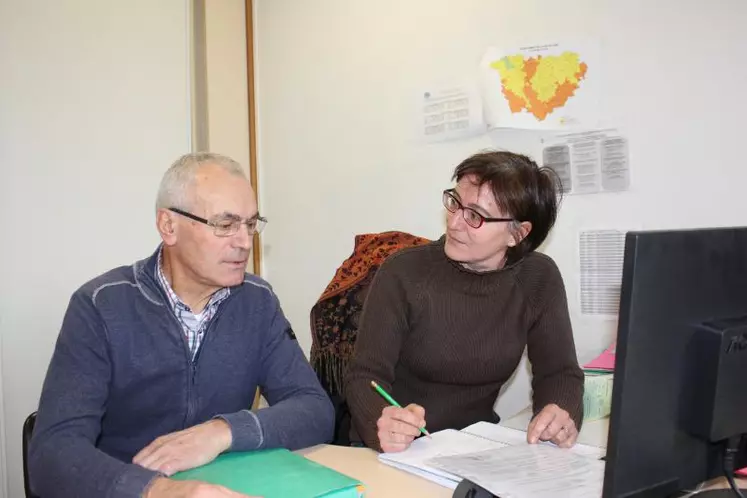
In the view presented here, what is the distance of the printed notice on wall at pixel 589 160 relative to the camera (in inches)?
82.4

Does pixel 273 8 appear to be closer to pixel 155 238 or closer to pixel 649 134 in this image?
pixel 155 238

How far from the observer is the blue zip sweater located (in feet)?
3.84

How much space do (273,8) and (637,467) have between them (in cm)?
293

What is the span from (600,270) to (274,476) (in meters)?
1.46

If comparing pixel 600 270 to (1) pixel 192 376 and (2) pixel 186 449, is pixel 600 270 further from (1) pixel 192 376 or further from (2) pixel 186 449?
(2) pixel 186 449

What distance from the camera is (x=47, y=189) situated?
91.8 inches

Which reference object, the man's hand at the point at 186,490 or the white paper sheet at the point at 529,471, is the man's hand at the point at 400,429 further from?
the man's hand at the point at 186,490

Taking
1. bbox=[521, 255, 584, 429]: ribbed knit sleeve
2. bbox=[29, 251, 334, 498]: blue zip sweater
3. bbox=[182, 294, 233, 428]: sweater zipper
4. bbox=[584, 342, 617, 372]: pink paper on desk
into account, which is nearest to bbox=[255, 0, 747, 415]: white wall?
bbox=[584, 342, 617, 372]: pink paper on desk

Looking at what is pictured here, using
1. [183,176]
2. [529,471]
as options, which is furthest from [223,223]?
[529,471]

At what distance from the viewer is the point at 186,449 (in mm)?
1108

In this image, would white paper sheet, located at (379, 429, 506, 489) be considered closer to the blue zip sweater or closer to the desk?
the desk

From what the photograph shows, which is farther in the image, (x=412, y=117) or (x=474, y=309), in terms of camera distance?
(x=412, y=117)

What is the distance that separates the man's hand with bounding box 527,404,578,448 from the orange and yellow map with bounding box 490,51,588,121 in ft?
4.05

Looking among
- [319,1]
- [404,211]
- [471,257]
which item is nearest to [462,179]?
[471,257]
